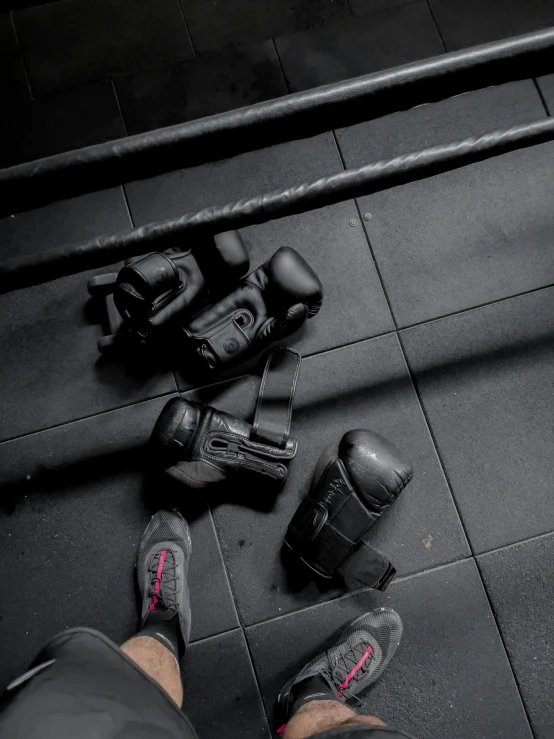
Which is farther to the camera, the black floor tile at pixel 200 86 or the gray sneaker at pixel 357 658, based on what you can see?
the black floor tile at pixel 200 86

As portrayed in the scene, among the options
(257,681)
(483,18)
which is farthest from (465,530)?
(483,18)

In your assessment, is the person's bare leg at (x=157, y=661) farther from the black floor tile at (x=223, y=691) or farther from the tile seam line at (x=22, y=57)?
the tile seam line at (x=22, y=57)

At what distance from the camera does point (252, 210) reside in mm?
874

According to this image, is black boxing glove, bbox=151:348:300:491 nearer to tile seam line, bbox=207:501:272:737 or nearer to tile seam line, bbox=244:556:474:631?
tile seam line, bbox=207:501:272:737

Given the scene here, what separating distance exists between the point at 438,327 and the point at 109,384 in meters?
1.16

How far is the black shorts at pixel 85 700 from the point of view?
0.87m

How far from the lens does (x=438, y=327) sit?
6.69ft

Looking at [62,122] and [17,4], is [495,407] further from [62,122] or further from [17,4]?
[17,4]

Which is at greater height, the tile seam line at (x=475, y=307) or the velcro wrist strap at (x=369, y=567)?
the tile seam line at (x=475, y=307)

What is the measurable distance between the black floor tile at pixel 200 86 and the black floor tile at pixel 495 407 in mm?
1085

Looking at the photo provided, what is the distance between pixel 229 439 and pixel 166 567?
0.46 metres

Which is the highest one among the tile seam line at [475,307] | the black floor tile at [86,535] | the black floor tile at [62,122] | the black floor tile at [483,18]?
the black floor tile at [62,122]

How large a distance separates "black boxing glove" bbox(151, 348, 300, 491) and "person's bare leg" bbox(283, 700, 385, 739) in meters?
0.65

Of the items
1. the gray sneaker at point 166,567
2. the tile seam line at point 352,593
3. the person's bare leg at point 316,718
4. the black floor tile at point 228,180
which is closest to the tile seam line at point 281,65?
the black floor tile at point 228,180
